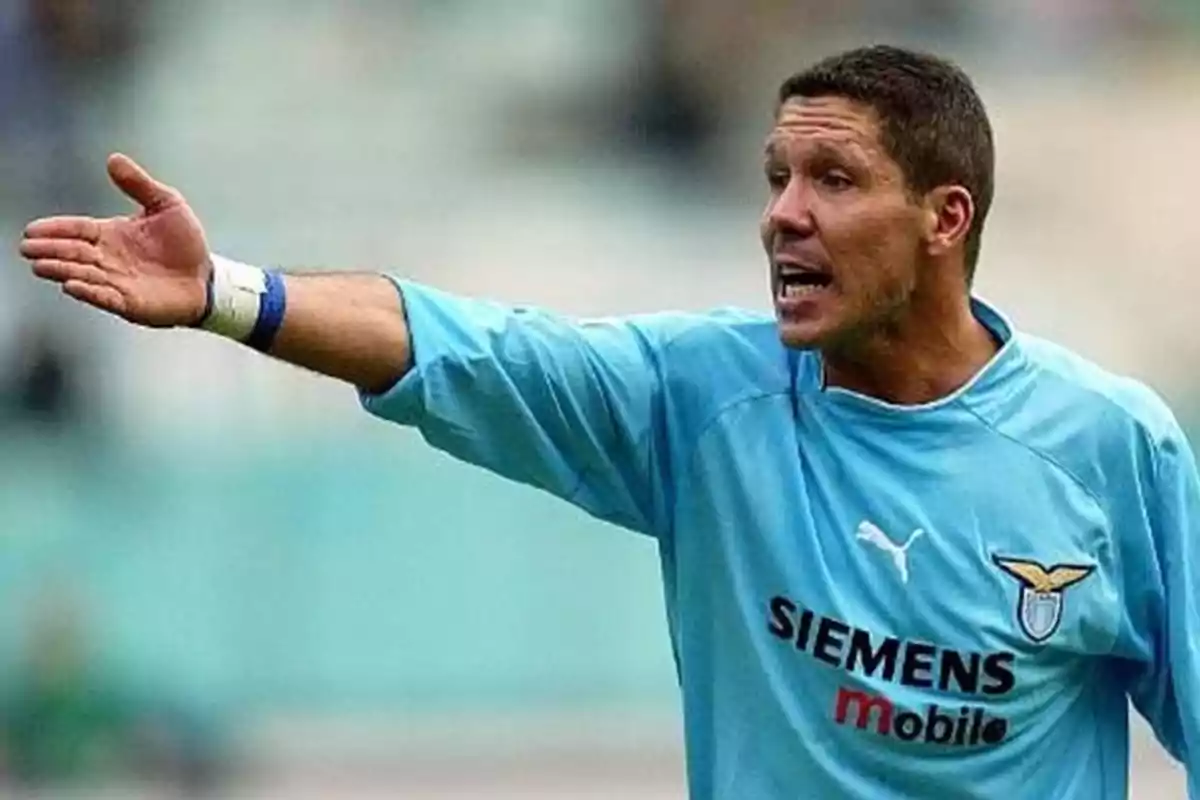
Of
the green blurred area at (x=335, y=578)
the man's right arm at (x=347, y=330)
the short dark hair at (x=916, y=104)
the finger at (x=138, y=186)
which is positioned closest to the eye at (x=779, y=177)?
the short dark hair at (x=916, y=104)

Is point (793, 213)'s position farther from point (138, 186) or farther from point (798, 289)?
point (138, 186)

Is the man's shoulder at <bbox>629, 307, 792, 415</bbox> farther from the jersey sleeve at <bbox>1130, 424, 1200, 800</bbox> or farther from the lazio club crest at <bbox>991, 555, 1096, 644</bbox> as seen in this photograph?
the jersey sleeve at <bbox>1130, 424, 1200, 800</bbox>

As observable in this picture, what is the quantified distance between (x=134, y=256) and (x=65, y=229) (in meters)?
0.12

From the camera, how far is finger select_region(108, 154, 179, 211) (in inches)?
157

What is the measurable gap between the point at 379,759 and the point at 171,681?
0.78m

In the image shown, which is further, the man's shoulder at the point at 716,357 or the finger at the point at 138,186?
the man's shoulder at the point at 716,357

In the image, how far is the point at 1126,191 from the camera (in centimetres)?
1144

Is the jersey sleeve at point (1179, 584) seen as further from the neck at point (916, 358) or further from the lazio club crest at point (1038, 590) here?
the neck at point (916, 358)

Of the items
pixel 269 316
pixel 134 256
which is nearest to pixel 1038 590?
pixel 269 316

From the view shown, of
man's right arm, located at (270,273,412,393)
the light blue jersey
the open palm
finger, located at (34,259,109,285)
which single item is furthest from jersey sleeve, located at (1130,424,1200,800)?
finger, located at (34,259,109,285)

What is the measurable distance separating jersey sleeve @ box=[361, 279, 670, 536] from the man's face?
0.26 metres

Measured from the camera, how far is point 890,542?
174 inches

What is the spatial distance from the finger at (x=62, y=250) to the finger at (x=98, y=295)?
4 centimetres

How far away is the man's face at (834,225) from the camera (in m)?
4.33
